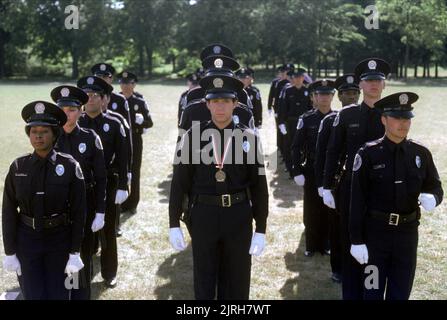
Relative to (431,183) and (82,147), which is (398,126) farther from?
(82,147)

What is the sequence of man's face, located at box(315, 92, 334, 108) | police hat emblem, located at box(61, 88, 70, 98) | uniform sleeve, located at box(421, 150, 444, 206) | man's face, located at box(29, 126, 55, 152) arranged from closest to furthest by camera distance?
man's face, located at box(29, 126, 55, 152), uniform sleeve, located at box(421, 150, 444, 206), police hat emblem, located at box(61, 88, 70, 98), man's face, located at box(315, 92, 334, 108)

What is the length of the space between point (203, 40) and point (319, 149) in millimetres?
47271

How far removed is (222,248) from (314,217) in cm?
266

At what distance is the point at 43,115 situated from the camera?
405 cm

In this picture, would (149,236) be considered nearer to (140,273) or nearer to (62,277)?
(140,273)

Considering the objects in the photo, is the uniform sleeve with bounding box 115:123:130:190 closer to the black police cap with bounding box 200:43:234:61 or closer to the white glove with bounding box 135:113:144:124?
the white glove with bounding box 135:113:144:124

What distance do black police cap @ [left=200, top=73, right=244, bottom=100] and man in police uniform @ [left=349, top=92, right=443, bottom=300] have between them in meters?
1.17

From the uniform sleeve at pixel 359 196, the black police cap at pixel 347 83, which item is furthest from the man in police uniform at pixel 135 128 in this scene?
the uniform sleeve at pixel 359 196

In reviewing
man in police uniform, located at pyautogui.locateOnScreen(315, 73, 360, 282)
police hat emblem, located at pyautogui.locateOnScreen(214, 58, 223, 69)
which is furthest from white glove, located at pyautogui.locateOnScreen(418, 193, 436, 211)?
police hat emblem, located at pyautogui.locateOnScreen(214, 58, 223, 69)

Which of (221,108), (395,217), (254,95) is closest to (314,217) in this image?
(395,217)

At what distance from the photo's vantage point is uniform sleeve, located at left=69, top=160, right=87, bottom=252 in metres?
4.09

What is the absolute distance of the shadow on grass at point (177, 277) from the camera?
564cm

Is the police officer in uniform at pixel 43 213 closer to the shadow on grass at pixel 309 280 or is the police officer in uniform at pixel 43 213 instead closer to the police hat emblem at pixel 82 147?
the police hat emblem at pixel 82 147

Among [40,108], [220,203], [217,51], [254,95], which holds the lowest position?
[220,203]
